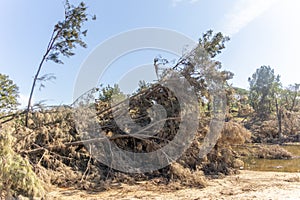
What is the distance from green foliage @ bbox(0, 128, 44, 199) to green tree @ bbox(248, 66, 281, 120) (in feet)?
68.1

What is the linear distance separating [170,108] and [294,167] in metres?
4.49

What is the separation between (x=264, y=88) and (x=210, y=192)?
2258 centimetres

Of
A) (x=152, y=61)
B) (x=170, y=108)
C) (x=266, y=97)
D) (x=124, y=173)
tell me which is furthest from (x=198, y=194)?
(x=266, y=97)

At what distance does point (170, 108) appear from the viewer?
6.41m

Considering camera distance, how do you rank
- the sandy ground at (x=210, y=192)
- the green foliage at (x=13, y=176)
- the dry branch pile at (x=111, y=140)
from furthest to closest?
the dry branch pile at (x=111, y=140), the sandy ground at (x=210, y=192), the green foliage at (x=13, y=176)

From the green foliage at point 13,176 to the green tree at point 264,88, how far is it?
68.1 feet

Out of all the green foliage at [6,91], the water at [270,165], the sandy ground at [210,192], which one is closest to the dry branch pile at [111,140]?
the sandy ground at [210,192]

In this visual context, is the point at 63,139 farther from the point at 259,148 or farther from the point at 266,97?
the point at 266,97

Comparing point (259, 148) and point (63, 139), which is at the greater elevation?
point (63, 139)

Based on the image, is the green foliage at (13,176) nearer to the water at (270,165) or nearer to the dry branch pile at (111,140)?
the dry branch pile at (111,140)

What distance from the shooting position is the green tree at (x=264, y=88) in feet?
71.0

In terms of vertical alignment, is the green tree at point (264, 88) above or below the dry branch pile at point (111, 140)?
above

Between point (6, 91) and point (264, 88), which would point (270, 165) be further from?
point (264, 88)

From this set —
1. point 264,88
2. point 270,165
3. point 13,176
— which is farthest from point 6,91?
point 264,88
